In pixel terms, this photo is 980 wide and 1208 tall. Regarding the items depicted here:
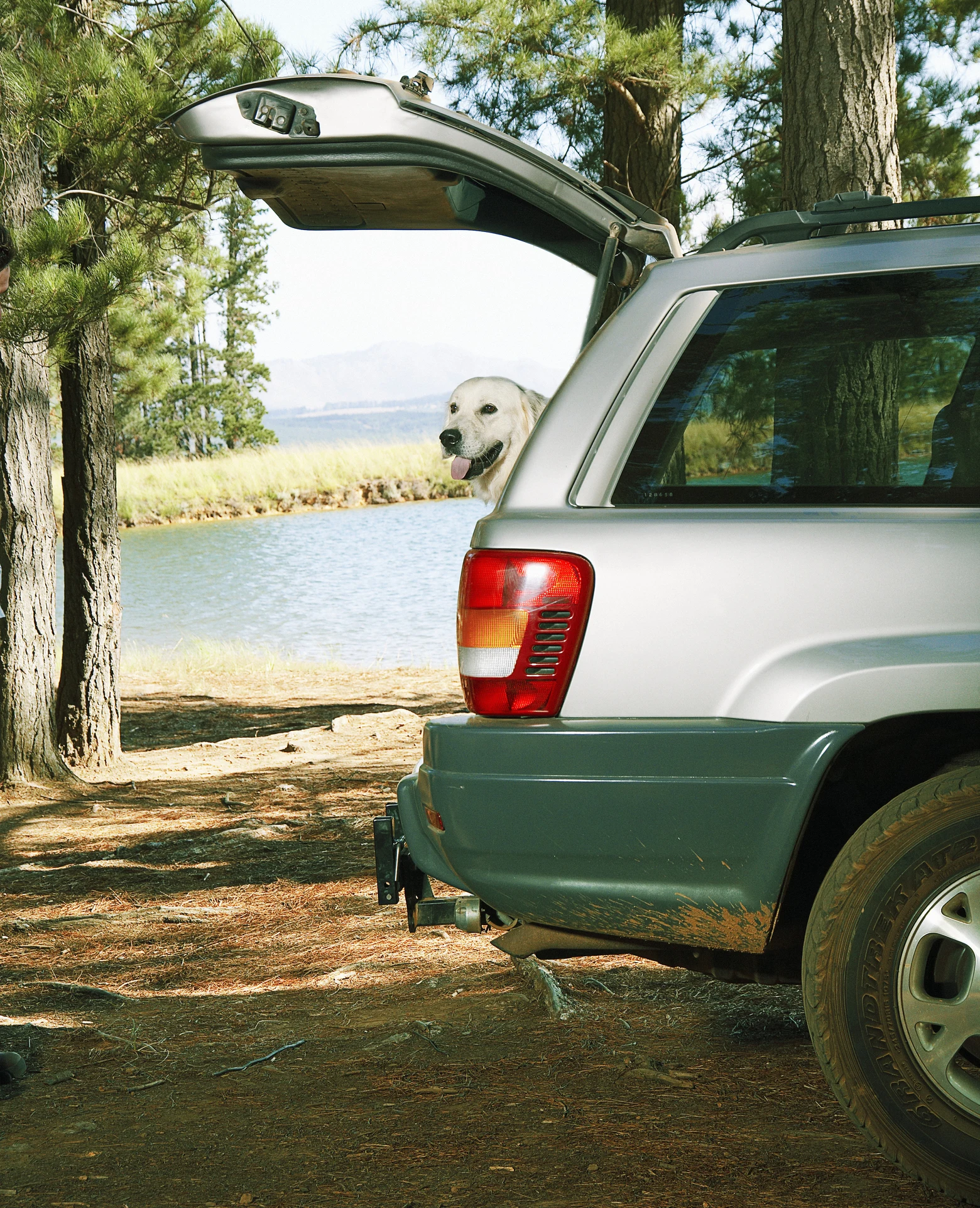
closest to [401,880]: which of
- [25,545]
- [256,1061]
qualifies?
[256,1061]

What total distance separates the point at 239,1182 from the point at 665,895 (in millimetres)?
1212

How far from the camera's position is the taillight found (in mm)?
2547

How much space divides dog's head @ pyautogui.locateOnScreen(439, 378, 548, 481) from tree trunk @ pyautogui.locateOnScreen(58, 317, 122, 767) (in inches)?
126

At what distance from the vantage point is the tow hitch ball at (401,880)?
3176 mm

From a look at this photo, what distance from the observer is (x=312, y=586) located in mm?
20016

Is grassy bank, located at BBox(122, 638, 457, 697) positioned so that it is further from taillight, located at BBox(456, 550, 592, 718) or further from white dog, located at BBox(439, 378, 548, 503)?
taillight, located at BBox(456, 550, 592, 718)

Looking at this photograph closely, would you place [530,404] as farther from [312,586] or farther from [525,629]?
[312,586]

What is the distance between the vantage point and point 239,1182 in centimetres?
279

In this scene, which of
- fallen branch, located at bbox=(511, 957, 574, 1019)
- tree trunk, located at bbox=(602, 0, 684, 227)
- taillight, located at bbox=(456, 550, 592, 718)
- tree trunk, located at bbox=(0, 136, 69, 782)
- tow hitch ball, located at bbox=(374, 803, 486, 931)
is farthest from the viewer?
tree trunk, located at bbox=(602, 0, 684, 227)

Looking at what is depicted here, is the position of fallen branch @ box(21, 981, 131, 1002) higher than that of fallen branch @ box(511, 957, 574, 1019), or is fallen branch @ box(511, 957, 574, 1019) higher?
fallen branch @ box(511, 957, 574, 1019)

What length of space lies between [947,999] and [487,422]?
366 cm

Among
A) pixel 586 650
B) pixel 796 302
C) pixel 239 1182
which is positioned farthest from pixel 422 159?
pixel 239 1182

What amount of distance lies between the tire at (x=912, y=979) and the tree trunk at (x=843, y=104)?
12.1 ft

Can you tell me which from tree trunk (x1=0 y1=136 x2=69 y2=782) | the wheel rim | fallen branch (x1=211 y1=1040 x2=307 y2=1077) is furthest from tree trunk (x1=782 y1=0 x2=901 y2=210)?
tree trunk (x1=0 y1=136 x2=69 y2=782)
